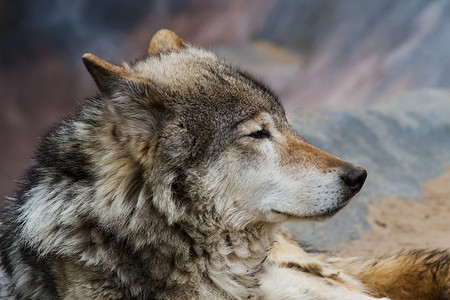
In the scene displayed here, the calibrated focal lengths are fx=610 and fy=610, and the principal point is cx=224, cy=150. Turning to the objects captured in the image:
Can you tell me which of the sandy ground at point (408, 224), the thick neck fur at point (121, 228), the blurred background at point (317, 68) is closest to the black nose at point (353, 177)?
the thick neck fur at point (121, 228)

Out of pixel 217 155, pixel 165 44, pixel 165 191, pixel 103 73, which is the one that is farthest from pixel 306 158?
pixel 165 44

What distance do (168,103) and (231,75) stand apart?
0.46 meters

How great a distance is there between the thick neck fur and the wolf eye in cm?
44

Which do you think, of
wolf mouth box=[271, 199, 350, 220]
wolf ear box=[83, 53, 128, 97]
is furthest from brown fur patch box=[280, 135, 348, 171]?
wolf ear box=[83, 53, 128, 97]

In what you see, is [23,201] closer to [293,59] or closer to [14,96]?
[14,96]

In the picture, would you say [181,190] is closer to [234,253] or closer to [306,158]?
[234,253]

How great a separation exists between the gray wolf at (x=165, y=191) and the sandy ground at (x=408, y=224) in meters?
2.46

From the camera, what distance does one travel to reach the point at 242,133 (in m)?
3.10

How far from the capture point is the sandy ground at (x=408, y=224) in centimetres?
554

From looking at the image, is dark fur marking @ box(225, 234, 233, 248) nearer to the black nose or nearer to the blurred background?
the black nose

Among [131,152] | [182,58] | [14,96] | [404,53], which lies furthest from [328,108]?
[131,152]

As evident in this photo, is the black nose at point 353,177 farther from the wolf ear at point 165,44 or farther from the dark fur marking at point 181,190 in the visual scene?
the wolf ear at point 165,44

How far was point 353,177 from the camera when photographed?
303 centimetres

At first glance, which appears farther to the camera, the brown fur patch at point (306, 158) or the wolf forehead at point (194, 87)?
the brown fur patch at point (306, 158)
